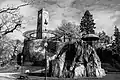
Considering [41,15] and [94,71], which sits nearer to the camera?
[94,71]

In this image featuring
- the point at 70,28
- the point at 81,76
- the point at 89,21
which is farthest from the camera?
the point at 89,21

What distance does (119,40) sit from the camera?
4950 centimetres

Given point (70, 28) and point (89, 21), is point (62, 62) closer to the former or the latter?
point (70, 28)

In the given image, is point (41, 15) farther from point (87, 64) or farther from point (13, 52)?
point (87, 64)

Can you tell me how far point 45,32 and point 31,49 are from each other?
993 cm

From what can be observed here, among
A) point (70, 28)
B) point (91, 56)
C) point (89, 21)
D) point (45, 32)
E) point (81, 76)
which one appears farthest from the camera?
point (89, 21)

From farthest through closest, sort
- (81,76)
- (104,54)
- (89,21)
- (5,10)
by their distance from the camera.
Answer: (89,21) < (104,54) < (81,76) < (5,10)

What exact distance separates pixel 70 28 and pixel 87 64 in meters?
37.3

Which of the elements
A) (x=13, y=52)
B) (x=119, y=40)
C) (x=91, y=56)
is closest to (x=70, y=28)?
(x=119, y=40)

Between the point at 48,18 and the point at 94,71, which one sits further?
the point at 48,18

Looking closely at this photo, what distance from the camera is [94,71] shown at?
24219 mm

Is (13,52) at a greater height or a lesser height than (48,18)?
lesser

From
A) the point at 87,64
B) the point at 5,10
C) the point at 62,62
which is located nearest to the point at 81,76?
the point at 87,64

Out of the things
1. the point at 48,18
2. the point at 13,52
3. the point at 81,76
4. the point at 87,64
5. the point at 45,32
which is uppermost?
the point at 48,18
